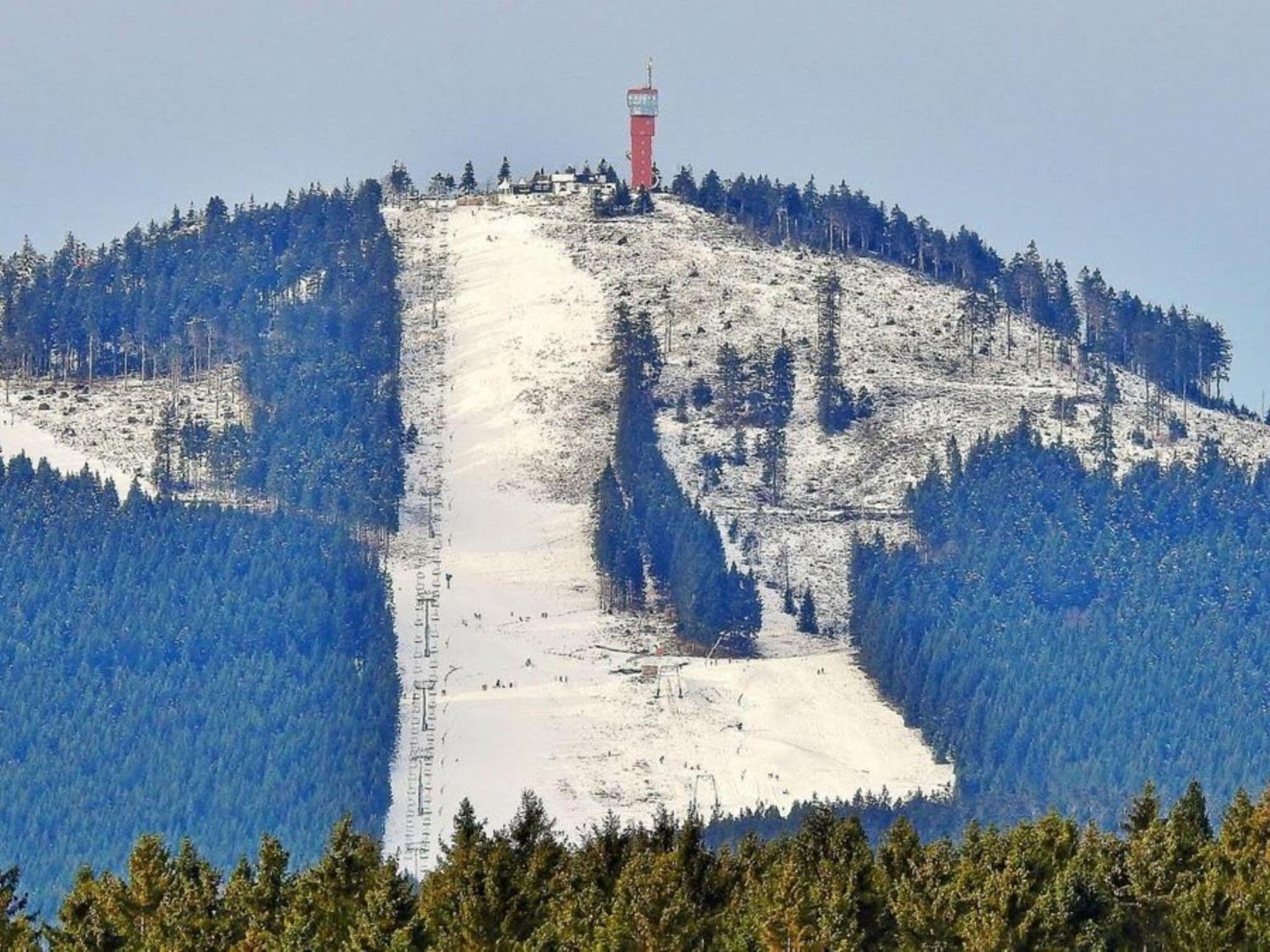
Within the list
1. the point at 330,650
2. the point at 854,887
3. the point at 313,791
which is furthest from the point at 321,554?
the point at 854,887

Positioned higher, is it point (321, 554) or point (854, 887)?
point (321, 554)

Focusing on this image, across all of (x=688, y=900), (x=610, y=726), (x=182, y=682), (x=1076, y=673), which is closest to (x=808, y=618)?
(x=1076, y=673)

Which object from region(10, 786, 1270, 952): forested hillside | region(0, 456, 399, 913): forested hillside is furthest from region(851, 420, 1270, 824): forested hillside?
region(10, 786, 1270, 952): forested hillside

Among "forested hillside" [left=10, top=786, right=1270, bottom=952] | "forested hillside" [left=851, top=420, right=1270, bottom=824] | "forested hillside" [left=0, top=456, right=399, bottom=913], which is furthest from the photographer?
"forested hillside" [left=851, top=420, right=1270, bottom=824]

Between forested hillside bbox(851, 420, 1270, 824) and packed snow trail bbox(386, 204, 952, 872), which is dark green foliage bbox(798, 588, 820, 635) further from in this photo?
packed snow trail bbox(386, 204, 952, 872)

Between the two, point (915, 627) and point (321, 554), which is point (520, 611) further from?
point (915, 627)

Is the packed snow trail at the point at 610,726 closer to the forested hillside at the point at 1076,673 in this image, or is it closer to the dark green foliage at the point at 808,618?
the forested hillside at the point at 1076,673
